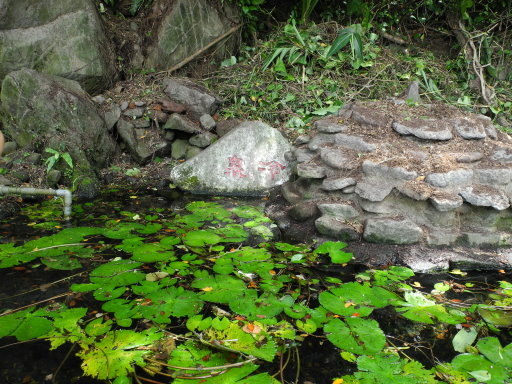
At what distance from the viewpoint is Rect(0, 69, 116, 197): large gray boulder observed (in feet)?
16.2

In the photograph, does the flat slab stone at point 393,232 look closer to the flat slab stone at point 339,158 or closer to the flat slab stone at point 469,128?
the flat slab stone at point 339,158

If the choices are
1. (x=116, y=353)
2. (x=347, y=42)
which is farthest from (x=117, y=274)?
(x=347, y=42)

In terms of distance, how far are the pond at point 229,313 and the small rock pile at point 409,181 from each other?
0.38m

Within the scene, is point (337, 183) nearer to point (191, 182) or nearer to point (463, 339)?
point (463, 339)

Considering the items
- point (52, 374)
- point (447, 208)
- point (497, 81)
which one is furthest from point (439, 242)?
point (497, 81)

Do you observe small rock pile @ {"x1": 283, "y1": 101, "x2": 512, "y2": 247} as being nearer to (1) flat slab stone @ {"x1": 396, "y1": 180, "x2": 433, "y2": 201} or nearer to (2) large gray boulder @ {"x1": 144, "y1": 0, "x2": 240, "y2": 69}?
(1) flat slab stone @ {"x1": 396, "y1": 180, "x2": 433, "y2": 201}

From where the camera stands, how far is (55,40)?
19.3 ft

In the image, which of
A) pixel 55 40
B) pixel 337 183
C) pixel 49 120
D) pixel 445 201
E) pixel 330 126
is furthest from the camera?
pixel 55 40

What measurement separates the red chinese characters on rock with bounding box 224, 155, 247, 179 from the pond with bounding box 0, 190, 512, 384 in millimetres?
1367

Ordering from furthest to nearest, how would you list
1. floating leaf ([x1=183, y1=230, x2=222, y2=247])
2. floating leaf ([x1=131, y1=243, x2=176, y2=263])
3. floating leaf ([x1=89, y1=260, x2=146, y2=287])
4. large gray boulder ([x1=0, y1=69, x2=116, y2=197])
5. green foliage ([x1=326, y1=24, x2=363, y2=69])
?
1. green foliage ([x1=326, y1=24, x2=363, y2=69])
2. large gray boulder ([x1=0, y1=69, x2=116, y2=197])
3. floating leaf ([x1=183, y1=230, x2=222, y2=247])
4. floating leaf ([x1=131, y1=243, x2=176, y2=263])
5. floating leaf ([x1=89, y1=260, x2=146, y2=287])

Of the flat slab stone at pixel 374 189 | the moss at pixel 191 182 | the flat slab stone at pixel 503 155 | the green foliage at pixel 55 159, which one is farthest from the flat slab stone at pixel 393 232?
the green foliage at pixel 55 159

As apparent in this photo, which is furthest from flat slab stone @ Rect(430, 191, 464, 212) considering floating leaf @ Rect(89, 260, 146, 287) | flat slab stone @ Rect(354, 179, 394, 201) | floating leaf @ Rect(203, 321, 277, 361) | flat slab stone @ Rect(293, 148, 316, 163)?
floating leaf @ Rect(89, 260, 146, 287)

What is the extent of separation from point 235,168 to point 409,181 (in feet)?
6.77

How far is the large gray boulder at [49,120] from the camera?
493 centimetres
